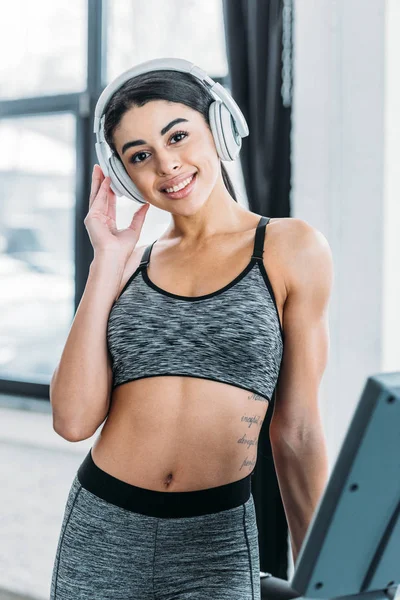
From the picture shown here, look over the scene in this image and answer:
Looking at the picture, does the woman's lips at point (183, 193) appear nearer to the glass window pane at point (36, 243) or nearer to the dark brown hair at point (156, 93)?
the dark brown hair at point (156, 93)

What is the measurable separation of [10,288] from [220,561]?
230cm

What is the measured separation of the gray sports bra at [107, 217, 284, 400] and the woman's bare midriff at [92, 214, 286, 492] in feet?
0.07

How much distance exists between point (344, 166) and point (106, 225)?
902mm

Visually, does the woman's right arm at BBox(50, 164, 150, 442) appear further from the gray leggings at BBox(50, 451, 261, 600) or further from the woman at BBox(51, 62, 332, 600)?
the gray leggings at BBox(50, 451, 261, 600)

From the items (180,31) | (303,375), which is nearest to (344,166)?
(303,375)

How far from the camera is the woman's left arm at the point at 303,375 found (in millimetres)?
1255

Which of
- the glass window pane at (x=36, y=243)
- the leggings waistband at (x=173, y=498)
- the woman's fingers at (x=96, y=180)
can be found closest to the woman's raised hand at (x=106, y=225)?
the woman's fingers at (x=96, y=180)

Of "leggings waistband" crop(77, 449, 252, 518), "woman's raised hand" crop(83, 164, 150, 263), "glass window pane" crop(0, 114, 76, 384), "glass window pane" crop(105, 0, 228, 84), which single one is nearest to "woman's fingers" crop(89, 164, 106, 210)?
"woman's raised hand" crop(83, 164, 150, 263)

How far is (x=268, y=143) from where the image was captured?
2137 mm

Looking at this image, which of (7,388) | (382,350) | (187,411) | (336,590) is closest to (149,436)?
(187,411)

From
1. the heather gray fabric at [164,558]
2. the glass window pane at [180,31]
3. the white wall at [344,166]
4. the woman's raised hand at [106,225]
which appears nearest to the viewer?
the heather gray fabric at [164,558]

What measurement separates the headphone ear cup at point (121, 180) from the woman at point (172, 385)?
0.02 meters

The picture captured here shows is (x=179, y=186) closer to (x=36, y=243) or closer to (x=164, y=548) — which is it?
(x=164, y=548)

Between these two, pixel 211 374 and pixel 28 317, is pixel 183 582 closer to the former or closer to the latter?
pixel 211 374
